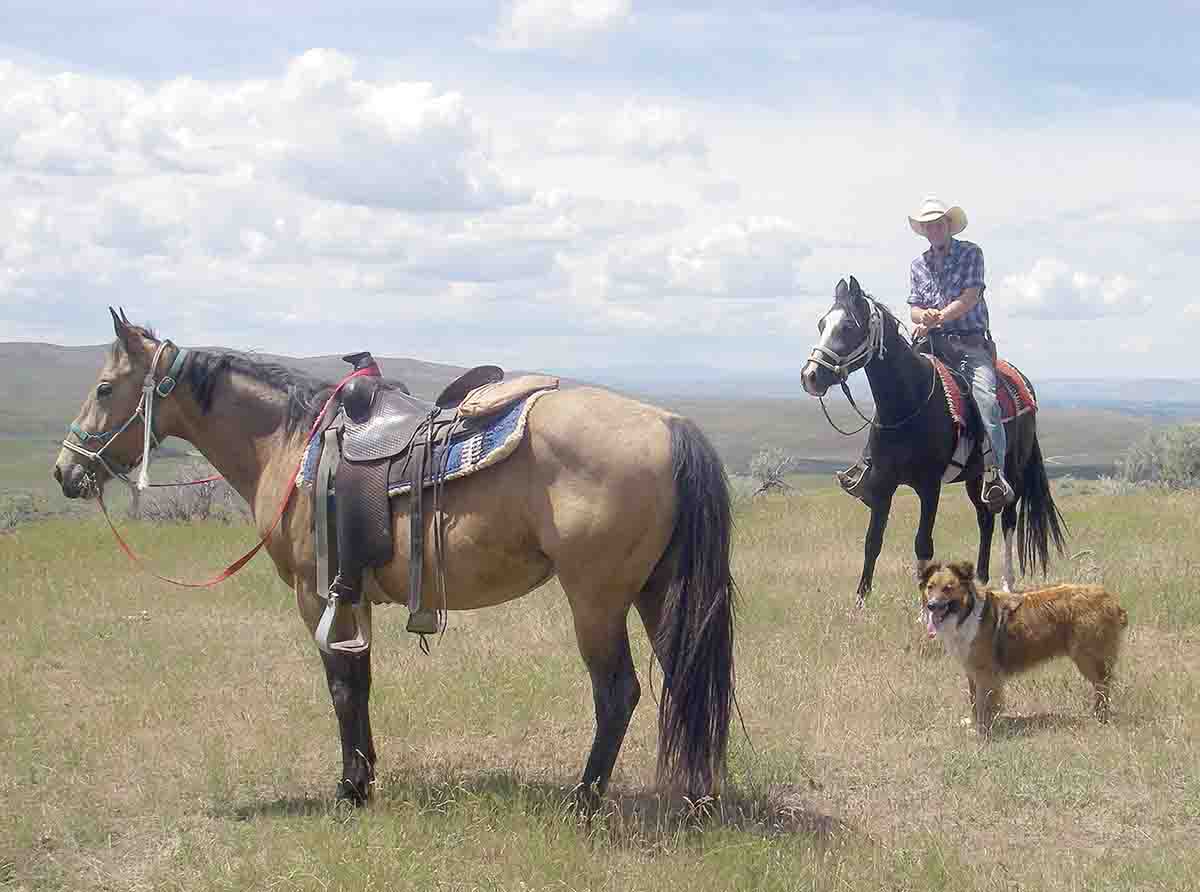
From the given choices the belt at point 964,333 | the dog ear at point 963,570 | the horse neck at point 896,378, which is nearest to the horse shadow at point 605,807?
the dog ear at point 963,570

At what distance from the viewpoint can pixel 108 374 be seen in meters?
5.99

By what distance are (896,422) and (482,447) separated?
453 centimetres

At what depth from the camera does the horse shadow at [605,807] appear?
507 centimetres

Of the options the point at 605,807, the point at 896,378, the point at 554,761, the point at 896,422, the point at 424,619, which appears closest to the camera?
the point at 605,807

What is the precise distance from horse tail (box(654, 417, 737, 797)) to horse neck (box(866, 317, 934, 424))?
12.5 feet

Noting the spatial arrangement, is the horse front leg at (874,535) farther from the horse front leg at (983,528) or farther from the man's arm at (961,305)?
the man's arm at (961,305)

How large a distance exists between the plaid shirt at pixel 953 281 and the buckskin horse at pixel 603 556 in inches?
185

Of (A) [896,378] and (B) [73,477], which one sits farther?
(A) [896,378]

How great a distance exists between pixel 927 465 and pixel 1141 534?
17.6 feet

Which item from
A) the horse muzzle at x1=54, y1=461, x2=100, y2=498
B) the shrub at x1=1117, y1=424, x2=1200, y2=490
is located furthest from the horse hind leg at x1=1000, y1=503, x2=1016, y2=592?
the shrub at x1=1117, y1=424, x2=1200, y2=490

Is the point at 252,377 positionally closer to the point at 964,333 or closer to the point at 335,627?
the point at 335,627

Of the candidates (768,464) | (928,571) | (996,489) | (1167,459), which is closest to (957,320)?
(996,489)

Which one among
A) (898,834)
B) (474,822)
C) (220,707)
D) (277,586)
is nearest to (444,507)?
(474,822)

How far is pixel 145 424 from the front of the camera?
598cm
